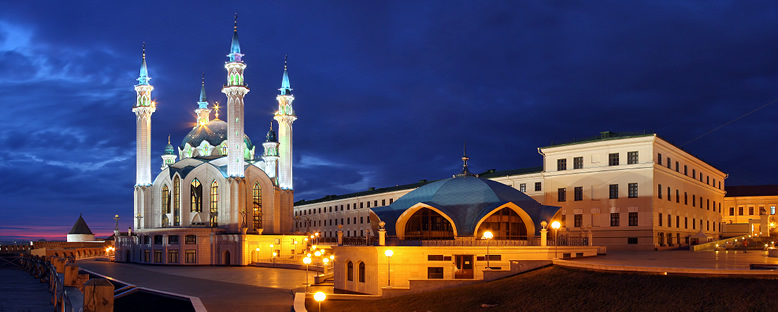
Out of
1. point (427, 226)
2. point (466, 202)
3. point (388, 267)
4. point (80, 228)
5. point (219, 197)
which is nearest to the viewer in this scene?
point (388, 267)

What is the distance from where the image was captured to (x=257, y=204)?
273ft

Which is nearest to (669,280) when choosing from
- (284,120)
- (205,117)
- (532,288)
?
(532,288)

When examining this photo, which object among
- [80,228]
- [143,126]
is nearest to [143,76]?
[143,126]

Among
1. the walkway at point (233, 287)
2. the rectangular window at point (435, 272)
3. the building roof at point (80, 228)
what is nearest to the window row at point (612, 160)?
the walkway at point (233, 287)

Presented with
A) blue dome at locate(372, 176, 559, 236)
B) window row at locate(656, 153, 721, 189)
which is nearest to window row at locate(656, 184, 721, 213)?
window row at locate(656, 153, 721, 189)

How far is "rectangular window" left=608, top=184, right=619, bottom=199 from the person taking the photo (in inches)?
2239

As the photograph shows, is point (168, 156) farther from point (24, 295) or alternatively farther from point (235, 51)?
point (24, 295)

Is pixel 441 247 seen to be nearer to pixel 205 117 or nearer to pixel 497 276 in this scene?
pixel 497 276

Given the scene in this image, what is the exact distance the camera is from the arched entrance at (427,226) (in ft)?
149

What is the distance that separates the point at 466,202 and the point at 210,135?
56.4 m

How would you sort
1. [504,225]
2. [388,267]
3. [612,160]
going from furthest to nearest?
[612,160], [504,225], [388,267]

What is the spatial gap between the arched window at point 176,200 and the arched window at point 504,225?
160ft

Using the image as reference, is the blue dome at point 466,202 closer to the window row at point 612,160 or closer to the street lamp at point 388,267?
the street lamp at point 388,267

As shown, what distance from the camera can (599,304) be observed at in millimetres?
23734
